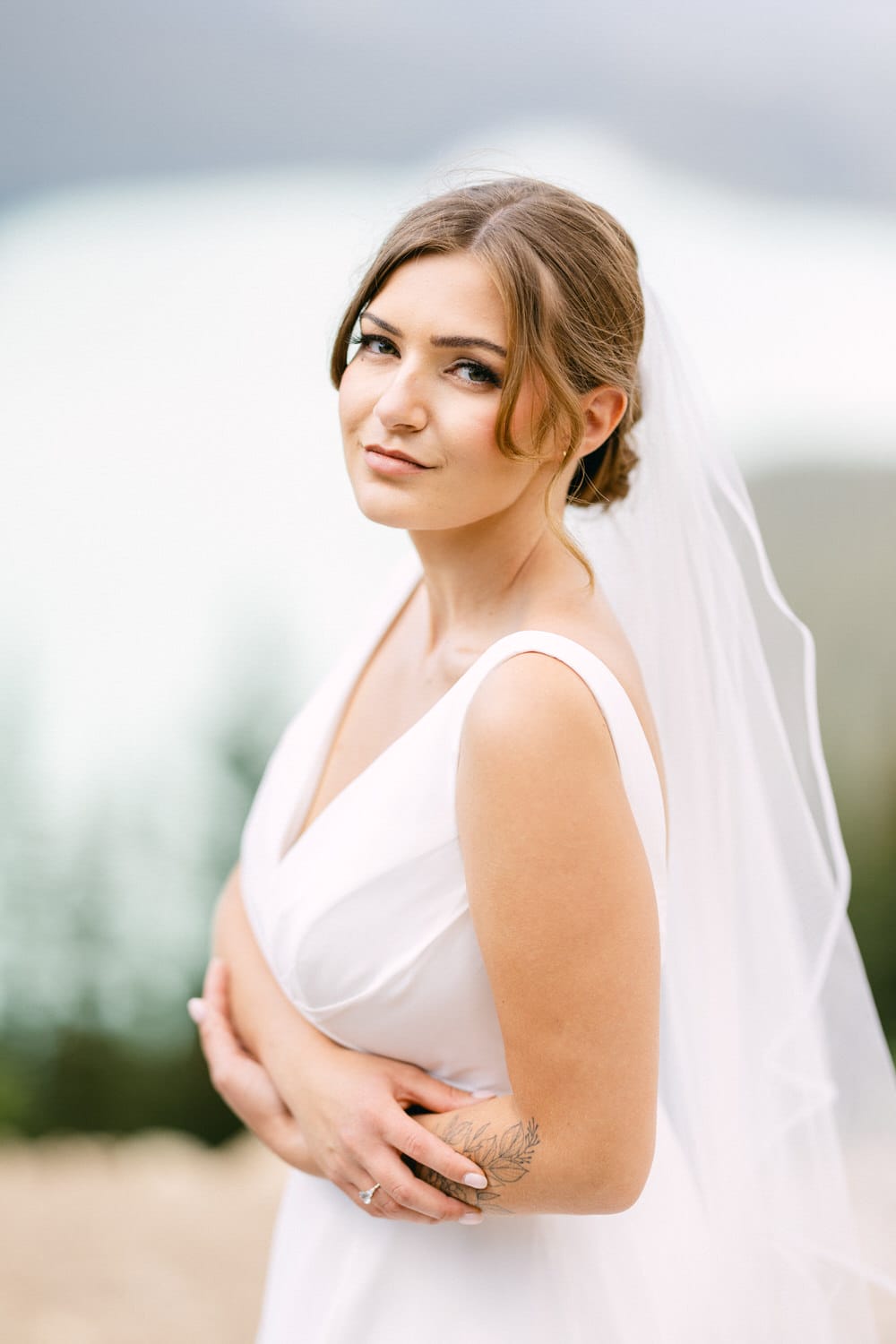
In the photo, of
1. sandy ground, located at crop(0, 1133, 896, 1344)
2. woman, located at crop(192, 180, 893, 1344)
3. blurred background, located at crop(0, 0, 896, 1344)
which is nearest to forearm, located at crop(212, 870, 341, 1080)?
woman, located at crop(192, 180, 893, 1344)

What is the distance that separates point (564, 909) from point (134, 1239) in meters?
3.09

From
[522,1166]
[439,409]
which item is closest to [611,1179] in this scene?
[522,1166]

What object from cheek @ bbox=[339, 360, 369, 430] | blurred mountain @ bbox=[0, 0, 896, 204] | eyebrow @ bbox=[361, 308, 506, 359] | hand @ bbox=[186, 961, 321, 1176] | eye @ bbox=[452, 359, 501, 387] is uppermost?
blurred mountain @ bbox=[0, 0, 896, 204]

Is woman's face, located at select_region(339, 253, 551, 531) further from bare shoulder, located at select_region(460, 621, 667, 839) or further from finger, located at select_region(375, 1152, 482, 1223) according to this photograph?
finger, located at select_region(375, 1152, 482, 1223)

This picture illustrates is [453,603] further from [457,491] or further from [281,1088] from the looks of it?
[281,1088]

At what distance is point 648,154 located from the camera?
3.86 m

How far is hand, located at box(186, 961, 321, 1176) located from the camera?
1477 millimetres

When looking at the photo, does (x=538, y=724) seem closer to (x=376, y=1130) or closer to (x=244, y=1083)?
(x=376, y=1130)

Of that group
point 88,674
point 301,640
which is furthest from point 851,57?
point 88,674

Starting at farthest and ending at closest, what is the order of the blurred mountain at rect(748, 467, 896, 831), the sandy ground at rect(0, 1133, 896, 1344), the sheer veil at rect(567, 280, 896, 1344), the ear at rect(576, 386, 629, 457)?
the blurred mountain at rect(748, 467, 896, 831)
the sandy ground at rect(0, 1133, 896, 1344)
the sheer veil at rect(567, 280, 896, 1344)
the ear at rect(576, 386, 629, 457)

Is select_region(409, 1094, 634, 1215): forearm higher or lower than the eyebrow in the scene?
lower

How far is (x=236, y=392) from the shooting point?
4035 millimetres

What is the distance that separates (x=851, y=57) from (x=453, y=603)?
3178 mm

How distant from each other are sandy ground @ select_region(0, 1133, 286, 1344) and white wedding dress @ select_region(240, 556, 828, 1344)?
7.01ft
